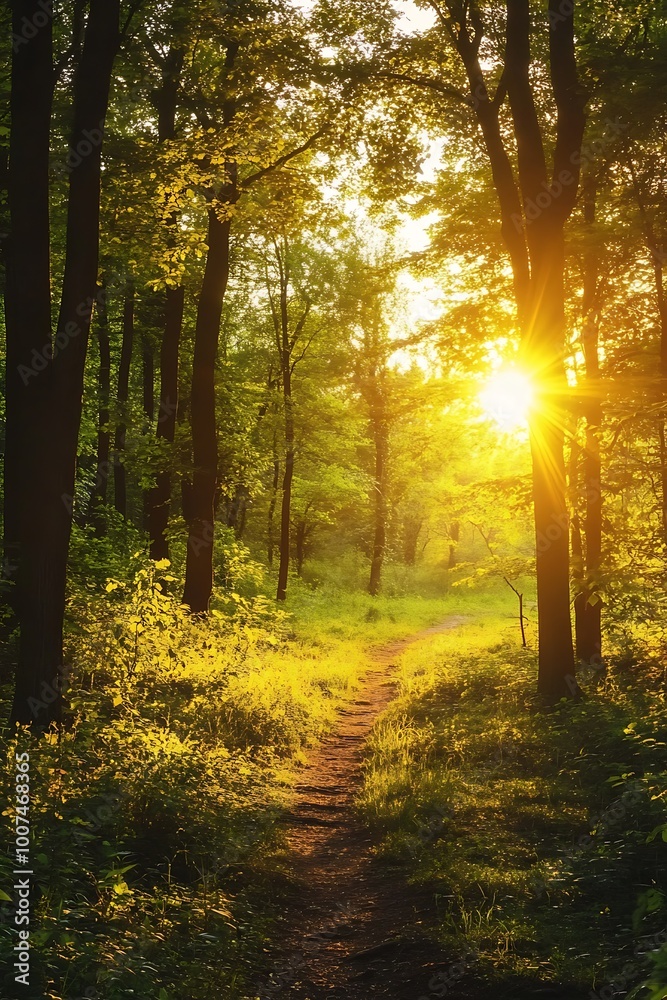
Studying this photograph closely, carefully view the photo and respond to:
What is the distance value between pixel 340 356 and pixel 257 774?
23.9m

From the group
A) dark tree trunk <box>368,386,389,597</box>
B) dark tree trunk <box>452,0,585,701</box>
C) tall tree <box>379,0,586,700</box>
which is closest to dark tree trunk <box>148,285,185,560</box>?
tall tree <box>379,0,586,700</box>

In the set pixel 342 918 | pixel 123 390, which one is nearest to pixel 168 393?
pixel 123 390

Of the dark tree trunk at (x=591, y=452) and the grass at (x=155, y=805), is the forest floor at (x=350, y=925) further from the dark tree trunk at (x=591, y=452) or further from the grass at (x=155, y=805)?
the dark tree trunk at (x=591, y=452)

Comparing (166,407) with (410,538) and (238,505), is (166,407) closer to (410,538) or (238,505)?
(238,505)

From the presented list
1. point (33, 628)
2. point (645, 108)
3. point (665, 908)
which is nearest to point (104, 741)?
point (33, 628)

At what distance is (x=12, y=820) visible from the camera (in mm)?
5078

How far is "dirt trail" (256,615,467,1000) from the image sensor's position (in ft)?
15.7

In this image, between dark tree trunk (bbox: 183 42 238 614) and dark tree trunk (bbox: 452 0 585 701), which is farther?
dark tree trunk (bbox: 183 42 238 614)

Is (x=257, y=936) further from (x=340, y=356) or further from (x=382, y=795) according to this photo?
(x=340, y=356)

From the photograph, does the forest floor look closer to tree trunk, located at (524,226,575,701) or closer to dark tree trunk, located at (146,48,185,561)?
tree trunk, located at (524,226,575,701)

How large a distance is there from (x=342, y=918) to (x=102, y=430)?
15863 mm

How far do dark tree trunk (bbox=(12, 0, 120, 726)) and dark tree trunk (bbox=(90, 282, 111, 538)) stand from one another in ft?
38.0

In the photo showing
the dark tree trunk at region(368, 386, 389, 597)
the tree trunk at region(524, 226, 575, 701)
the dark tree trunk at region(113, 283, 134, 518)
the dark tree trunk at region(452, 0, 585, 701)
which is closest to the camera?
the dark tree trunk at region(452, 0, 585, 701)

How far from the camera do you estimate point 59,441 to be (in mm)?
7242
